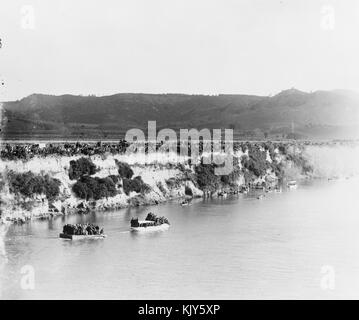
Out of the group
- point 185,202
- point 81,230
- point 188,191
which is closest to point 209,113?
point 188,191

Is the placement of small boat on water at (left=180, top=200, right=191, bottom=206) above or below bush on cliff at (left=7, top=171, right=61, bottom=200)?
below

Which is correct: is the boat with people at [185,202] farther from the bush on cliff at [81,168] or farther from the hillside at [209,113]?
the hillside at [209,113]

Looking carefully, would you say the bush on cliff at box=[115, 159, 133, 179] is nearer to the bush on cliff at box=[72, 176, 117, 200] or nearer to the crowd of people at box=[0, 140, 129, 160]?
the crowd of people at box=[0, 140, 129, 160]

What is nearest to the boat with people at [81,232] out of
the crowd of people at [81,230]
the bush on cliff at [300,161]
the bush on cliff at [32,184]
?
the crowd of people at [81,230]

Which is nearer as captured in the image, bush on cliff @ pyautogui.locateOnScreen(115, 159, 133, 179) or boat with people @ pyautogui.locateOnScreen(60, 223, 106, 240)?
boat with people @ pyautogui.locateOnScreen(60, 223, 106, 240)

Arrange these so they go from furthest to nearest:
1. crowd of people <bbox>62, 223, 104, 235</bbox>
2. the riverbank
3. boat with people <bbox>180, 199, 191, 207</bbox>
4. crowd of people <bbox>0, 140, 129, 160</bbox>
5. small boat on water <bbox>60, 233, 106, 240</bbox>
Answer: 1. boat with people <bbox>180, 199, 191, 207</bbox>
2. crowd of people <bbox>0, 140, 129, 160</bbox>
3. the riverbank
4. crowd of people <bbox>62, 223, 104, 235</bbox>
5. small boat on water <bbox>60, 233, 106, 240</bbox>

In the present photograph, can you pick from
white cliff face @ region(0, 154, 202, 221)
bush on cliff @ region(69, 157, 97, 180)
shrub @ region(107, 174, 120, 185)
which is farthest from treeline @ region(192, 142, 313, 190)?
bush on cliff @ region(69, 157, 97, 180)

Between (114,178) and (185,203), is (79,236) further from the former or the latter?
(185,203)
